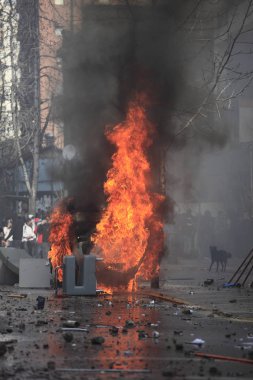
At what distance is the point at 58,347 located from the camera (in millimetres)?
10312

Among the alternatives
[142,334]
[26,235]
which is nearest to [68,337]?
[142,334]

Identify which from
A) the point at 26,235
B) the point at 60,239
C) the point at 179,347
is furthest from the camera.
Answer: the point at 26,235

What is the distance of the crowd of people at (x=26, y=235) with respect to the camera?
3331 centimetres

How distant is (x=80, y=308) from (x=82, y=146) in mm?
9714

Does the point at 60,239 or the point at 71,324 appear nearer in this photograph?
the point at 71,324

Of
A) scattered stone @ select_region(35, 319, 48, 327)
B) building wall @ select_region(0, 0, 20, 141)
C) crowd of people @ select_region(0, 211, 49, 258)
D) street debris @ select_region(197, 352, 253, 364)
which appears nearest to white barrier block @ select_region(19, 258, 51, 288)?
scattered stone @ select_region(35, 319, 48, 327)

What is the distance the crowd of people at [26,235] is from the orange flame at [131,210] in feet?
37.7

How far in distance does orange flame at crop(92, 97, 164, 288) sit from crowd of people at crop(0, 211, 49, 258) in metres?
11.5

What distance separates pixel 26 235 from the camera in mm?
33469

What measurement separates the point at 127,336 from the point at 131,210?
874 centimetres

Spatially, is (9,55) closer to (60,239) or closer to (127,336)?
(60,239)

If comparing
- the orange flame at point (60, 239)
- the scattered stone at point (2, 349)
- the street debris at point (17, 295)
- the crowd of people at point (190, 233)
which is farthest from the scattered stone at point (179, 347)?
the crowd of people at point (190, 233)

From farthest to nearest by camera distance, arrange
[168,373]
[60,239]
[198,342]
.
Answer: [60,239], [198,342], [168,373]

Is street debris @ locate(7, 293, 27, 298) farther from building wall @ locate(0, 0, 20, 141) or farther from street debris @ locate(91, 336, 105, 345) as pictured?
building wall @ locate(0, 0, 20, 141)
